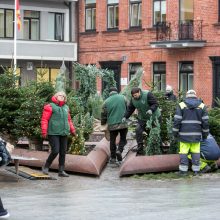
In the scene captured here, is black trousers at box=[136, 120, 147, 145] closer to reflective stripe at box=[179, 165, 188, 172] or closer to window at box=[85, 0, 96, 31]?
reflective stripe at box=[179, 165, 188, 172]

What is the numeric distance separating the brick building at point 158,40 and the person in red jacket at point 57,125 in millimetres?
19731

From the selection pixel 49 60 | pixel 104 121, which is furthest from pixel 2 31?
pixel 104 121

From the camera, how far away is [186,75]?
3969cm

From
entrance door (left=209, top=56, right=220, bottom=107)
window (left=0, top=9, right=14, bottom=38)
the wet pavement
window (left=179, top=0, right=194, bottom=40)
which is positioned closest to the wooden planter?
the wet pavement

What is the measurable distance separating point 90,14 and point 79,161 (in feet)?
92.7

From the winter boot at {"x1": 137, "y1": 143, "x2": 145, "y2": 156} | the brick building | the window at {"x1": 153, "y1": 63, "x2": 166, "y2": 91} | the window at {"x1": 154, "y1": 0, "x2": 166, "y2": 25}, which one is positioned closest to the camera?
the winter boot at {"x1": 137, "y1": 143, "x2": 145, "y2": 156}

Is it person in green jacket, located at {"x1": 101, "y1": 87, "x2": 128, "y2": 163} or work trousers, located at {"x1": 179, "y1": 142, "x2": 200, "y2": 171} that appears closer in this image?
work trousers, located at {"x1": 179, "y1": 142, "x2": 200, "y2": 171}

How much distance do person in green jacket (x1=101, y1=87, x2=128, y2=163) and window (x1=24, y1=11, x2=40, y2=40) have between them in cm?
2671

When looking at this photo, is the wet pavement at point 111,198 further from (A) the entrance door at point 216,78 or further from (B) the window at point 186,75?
(B) the window at point 186,75

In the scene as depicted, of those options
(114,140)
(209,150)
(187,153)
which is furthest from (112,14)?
(187,153)

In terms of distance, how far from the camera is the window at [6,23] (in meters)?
43.8

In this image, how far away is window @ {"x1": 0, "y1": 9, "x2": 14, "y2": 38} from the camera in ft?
144

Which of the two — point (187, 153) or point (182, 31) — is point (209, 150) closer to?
point (187, 153)

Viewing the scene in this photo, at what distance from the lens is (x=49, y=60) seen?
45062 mm
